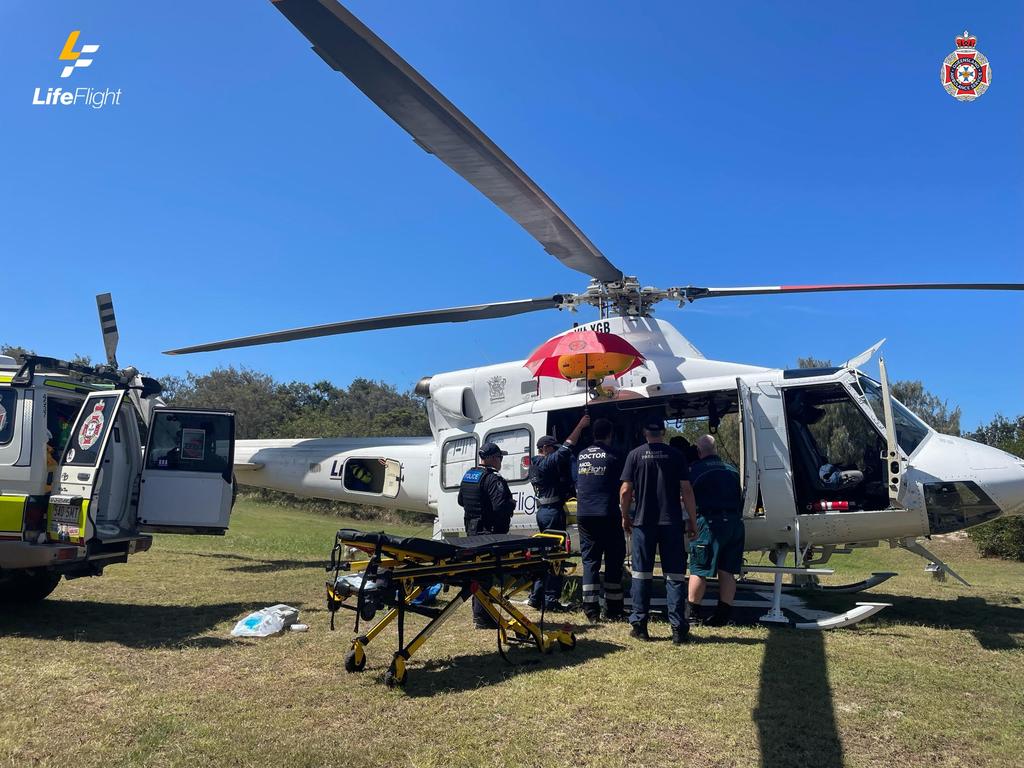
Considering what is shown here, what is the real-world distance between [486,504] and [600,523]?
1.07 metres

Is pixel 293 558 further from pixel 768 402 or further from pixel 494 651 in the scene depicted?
pixel 768 402

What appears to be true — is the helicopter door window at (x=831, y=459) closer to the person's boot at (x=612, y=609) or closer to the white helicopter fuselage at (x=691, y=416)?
the white helicopter fuselage at (x=691, y=416)

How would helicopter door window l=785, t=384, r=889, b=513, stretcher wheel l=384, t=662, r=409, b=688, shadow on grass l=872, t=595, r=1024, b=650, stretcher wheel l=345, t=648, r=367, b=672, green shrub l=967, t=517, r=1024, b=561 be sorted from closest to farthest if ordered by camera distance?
stretcher wheel l=384, t=662, r=409, b=688 < stretcher wheel l=345, t=648, r=367, b=672 < shadow on grass l=872, t=595, r=1024, b=650 < helicopter door window l=785, t=384, r=889, b=513 < green shrub l=967, t=517, r=1024, b=561

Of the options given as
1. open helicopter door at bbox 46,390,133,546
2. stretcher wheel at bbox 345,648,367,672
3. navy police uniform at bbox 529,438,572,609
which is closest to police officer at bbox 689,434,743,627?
navy police uniform at bbox 529,438,572,609

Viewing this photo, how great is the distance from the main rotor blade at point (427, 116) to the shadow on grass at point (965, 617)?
4756 millimetres

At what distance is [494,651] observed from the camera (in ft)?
17.3

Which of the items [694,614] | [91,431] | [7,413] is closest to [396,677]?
[694,614]

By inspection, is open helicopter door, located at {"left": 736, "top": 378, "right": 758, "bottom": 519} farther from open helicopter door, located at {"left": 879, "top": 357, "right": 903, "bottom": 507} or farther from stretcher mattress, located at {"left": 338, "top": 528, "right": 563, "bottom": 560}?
stretcher mattress, located at {"left": 338, "top": 528, "right": 563, "bottom": 560}

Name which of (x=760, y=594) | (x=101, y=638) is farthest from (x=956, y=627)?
(x=101, y=638)

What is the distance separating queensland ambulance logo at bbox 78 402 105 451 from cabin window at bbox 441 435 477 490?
12.6 feet

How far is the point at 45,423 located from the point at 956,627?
8.39 metres

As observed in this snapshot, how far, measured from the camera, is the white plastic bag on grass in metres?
5.79

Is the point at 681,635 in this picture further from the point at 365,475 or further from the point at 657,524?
the point at 365,475

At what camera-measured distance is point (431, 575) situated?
457cm
